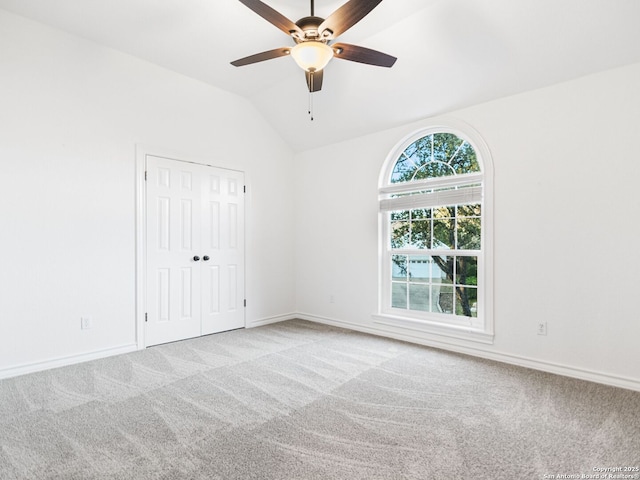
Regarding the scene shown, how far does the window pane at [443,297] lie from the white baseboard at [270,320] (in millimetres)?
2204

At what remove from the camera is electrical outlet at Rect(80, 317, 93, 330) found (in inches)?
129

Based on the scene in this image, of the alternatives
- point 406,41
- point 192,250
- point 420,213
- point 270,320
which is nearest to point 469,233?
point 420,213

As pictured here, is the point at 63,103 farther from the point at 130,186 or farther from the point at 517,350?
the point at 517,350

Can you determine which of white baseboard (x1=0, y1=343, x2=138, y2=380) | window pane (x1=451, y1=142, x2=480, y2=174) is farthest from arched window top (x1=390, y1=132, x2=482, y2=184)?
white baseboard (x1=0, y1=343, x2=138, y2=380)

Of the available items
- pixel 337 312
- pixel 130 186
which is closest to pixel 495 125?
pixel 337 312

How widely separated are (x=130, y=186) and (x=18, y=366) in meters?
1.86

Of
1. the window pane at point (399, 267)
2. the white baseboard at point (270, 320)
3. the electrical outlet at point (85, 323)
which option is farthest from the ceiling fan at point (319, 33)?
the white baseboard at point (270, 320)

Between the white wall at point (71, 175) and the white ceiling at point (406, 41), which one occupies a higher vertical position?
the white ceiling at point (406, 41)

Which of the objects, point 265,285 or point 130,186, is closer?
point 130,186

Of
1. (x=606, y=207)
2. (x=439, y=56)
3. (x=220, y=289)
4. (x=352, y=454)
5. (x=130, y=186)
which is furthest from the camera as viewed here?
(x=220, y=289)

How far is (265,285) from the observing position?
4.85 metres

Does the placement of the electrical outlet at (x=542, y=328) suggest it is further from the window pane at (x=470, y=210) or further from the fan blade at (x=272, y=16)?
the fan blade at (x=272, y=16)

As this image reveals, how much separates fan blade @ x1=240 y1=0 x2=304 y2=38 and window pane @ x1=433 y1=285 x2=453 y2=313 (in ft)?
9.22

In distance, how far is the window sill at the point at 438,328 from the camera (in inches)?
133
